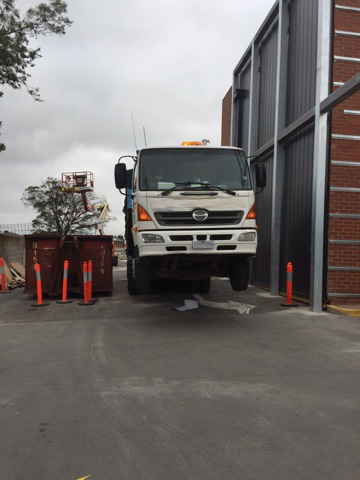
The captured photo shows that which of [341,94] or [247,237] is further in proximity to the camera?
[341,94]

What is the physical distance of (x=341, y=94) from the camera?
25.2 feet

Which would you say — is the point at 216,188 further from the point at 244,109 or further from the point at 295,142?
the point at 244,109

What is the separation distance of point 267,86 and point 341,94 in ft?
19.3

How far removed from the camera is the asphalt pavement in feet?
9.28

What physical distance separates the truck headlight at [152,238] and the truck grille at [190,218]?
0.24 meters

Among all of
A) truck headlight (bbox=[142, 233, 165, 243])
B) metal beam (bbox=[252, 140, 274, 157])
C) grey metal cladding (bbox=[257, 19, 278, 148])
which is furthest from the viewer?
grey metal cladding (bbox=[257, 19, 278, 148])

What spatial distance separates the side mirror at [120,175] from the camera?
7578 millimetres

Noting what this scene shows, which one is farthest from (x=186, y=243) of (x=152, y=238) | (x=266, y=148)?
(x=266, y=148)

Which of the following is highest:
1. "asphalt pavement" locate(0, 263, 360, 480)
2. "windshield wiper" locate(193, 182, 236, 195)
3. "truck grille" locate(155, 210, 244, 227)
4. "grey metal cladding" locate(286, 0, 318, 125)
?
"grey metal cladding" locate(286, 0, 318, 125)

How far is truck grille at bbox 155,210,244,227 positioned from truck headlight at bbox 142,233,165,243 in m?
0.24

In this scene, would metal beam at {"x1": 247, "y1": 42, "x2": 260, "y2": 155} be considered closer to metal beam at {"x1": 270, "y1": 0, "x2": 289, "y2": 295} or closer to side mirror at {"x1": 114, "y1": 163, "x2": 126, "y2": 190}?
metal beam at {"x1": 270, "y1": 0, "x2": 289, "y2": 295}

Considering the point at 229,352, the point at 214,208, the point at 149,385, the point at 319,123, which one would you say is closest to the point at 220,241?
the point at 214,208

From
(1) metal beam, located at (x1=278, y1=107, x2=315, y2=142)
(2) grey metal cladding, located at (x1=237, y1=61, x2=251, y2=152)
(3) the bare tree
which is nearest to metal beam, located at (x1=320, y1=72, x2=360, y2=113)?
(1) metal beam, located at (x1=278, y1=107, x2=315, y2=142)

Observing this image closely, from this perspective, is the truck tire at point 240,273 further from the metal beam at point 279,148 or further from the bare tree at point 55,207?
the bare tree at point 55,207
